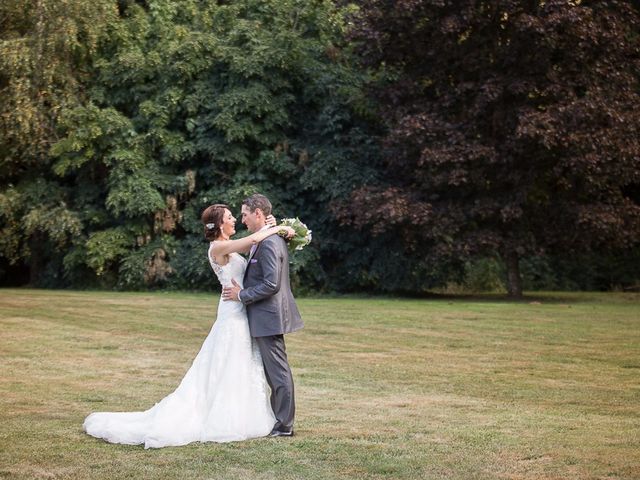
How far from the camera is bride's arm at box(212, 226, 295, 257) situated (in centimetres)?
884

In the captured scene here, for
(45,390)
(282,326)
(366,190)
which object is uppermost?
(366,190)

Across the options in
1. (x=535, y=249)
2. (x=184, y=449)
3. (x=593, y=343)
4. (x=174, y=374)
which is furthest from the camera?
(x=535, y=249)

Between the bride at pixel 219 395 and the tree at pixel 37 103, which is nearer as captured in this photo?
the bride at pixel 219 395

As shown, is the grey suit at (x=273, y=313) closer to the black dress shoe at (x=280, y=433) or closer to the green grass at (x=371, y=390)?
the black dress shoe at (x=280, y=433)

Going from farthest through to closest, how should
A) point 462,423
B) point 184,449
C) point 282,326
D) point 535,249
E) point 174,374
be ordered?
point 535,249 < point 174,374 < point 462,423 < point 282,326 < point 184,449

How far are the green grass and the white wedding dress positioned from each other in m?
0.19

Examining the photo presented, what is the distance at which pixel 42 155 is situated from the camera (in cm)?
2878

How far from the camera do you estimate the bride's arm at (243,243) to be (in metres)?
8.84

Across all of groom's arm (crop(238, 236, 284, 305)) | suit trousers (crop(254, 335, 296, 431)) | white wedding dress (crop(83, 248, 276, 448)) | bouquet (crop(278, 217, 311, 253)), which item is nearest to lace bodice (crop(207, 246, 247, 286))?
white wedding dress (crop(83, 248, 276, 448))

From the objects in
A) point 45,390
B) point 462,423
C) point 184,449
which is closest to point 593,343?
point 462,423

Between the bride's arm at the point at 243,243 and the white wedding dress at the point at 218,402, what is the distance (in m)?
0.17

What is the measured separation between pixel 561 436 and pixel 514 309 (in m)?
13.4

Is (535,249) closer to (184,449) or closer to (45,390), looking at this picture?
(45,390)

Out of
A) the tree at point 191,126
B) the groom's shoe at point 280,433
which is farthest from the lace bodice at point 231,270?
the tree at point 191,126
